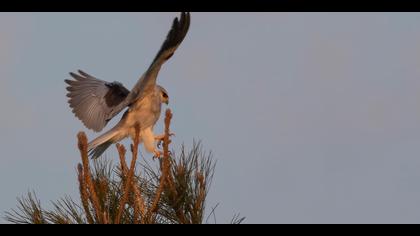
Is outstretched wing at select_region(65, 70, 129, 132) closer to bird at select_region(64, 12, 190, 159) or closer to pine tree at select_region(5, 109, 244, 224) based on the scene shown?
bird at select_region(64, 12, 190, 159)

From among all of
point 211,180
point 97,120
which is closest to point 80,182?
point 211,180

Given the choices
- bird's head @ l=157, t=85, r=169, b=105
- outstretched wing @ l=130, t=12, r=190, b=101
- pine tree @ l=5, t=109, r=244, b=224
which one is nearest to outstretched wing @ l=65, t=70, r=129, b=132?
outstretched wing @ l=130, t=12, r=190, b=101

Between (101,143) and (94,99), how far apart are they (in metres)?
0.79

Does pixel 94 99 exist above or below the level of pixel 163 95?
below

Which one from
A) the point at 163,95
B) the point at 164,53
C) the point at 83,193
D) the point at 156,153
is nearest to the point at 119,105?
the point at 163,95

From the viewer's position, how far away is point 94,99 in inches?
262

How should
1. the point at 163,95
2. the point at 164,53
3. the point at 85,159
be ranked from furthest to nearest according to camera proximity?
the point at 163,95 → the point at 164,53 → the point at 85,159

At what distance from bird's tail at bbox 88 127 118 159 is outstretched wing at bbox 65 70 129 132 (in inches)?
6.6

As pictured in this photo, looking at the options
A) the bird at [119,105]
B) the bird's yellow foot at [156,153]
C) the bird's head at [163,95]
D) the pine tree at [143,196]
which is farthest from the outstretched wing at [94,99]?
the pine tree at [143,196]

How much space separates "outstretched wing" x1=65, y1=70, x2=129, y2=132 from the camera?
6280 millimetres

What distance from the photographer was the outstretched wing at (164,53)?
4816 mm

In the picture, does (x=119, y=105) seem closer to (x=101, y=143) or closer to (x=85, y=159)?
(x=101, y=143)

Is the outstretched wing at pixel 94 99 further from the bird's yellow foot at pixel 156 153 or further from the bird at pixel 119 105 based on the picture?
the bird's yellow foot at pixel 156 153
